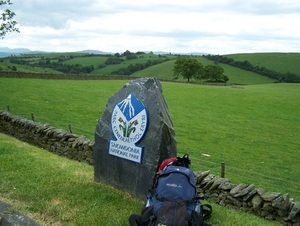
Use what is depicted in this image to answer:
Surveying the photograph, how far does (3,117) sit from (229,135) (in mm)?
13198

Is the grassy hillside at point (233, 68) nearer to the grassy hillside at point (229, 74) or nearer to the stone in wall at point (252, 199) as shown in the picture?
the grassy hillside at point (229, 74)

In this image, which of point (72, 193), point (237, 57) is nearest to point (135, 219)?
point (72, 193)

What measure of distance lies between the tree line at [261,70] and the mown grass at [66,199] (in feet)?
319

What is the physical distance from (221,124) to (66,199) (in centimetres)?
2084

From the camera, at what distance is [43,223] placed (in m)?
5.28

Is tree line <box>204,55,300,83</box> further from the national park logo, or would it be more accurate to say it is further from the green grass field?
the national park logo

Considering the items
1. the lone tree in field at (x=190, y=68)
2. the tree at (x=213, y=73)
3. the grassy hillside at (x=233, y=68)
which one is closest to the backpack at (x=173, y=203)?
the tree at (x=213, y=73)

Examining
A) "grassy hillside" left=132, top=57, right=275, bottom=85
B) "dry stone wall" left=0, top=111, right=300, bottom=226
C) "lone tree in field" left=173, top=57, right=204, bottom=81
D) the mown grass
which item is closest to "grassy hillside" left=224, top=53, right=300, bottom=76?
"grassy hillside" left=132, top=57, right=275, bottom=85

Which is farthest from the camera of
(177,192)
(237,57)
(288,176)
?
(237,57)

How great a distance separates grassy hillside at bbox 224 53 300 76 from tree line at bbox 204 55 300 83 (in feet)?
14.2

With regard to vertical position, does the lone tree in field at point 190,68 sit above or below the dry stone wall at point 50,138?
above

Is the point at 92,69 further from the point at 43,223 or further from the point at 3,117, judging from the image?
the point at 43,223

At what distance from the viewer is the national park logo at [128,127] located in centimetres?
663

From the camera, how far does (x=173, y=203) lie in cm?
485
